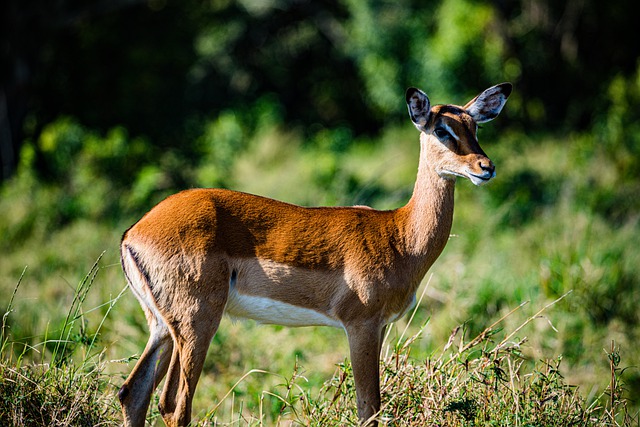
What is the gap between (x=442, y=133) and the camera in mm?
4328

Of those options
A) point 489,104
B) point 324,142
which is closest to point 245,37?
point 324,142

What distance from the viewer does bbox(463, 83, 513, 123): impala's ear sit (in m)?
4.52

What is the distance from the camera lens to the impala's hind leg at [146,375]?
165 inches

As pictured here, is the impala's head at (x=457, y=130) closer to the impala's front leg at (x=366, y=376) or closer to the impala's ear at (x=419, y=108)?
the impala's ear at (x=419, y=108)

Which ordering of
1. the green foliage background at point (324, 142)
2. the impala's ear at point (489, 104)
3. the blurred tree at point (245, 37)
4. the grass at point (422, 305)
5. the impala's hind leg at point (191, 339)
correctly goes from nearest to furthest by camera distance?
the impala's hind leg at point (191, 339), the grass at point (422, 305), the impala's ear at point (489, 104), the green foliage background at point (324, 142), the blurred tree at point (245, 37)

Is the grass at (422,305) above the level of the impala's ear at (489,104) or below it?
below

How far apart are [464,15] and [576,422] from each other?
11468 millimetres

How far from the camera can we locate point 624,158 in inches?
450

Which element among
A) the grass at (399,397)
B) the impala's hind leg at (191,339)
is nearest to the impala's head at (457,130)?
the grass at (399,397)

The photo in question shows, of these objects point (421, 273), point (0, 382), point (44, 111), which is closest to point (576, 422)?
point (421, 273)

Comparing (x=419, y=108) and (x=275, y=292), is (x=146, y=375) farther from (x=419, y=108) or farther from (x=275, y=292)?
(x=419, y=108)

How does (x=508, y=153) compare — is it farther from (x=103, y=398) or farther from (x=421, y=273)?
Result: (x=103, y=398)

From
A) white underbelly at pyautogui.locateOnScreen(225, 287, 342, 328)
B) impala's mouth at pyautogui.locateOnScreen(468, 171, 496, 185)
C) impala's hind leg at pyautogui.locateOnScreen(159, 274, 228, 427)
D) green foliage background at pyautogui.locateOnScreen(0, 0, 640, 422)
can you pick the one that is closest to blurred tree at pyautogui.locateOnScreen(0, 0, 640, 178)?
green foliage background at pyautogui.locateOnScreen(0, 0, 640, 422)

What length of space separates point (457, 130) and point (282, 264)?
3.97ft
